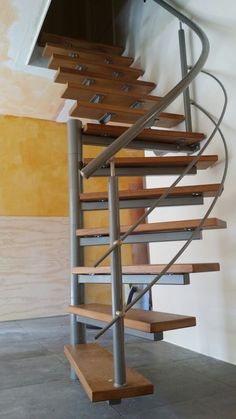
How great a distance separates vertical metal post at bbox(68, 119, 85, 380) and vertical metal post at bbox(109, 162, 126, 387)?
2.50ft

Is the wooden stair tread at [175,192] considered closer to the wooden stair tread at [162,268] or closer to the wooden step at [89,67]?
the wooden stair tread at [162,268]

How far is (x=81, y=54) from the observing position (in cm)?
323

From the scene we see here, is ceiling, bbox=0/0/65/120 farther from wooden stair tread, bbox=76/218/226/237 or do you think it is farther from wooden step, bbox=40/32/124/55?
wooden stair tread, bbox=76/218/226/237

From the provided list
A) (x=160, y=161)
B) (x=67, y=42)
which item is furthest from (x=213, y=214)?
(x=67, y=42)

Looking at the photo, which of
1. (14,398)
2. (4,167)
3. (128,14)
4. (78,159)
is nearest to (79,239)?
(78,159)

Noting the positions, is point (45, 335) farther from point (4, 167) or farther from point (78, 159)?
point (4, 167)

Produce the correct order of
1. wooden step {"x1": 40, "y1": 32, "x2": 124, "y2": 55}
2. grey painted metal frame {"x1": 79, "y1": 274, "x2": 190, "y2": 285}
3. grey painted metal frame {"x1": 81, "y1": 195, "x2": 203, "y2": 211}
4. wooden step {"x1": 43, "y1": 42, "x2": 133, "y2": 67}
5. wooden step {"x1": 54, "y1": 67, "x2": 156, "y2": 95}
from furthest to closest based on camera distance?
wooden step {"x1": 40, "y1": 32, "x2": 124, "y2": 55} < wooden step {"x1": 43, "y1": 42, "x2": 133, "y2": 67} < wooden step {"x1": 54, "y1": 67, "x2": 156, "y2": 95} < grey painted metal frame {"x1": 81, "y1": 195, "x2": 203, "y2": 211} < grey painted metal frame {"x1": 79, "y1": 274, "x2": 190, "y2": 285}

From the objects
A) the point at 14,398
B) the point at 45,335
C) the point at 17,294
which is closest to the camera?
the point at 14,398

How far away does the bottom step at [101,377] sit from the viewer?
1.51 m

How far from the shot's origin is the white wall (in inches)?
98.2

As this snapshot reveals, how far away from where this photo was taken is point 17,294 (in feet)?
16.4

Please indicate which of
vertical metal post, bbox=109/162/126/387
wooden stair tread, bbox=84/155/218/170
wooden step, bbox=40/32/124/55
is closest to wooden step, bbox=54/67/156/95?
wooden step, bbox=40/32/124/55

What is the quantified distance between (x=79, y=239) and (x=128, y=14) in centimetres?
277

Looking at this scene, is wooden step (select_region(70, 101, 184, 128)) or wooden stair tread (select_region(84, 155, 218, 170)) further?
wooden step (select_region(70, 101, 184, 128))
